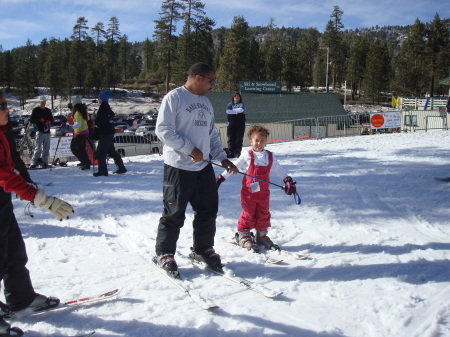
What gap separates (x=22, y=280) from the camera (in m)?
2.81

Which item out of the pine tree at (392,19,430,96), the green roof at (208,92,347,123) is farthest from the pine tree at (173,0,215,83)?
the pine tree at (392,19,430,96)

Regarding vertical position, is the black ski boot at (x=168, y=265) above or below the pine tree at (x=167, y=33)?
below

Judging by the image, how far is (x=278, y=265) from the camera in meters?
3.85

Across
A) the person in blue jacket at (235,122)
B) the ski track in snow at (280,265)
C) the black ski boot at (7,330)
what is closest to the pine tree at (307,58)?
the person in blue jacket at (235,122)

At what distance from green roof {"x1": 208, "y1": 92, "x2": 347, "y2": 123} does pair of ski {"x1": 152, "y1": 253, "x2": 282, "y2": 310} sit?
1196 inches

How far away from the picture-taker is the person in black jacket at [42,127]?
9.67m

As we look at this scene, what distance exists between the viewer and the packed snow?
275 cm

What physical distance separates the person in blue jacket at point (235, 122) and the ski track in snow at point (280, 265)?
322cm

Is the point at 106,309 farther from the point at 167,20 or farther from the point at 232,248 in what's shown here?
the point at 167,20

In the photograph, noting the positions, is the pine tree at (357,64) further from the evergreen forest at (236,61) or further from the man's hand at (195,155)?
the man's hand at (195,155)

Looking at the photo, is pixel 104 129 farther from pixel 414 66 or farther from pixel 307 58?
pixel 307 58

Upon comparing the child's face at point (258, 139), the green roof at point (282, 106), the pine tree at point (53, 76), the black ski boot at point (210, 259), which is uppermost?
the pine tree at point (53, 76)

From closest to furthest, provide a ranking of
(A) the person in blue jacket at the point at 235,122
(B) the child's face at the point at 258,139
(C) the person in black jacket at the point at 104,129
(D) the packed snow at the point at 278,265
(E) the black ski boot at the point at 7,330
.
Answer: (E) the black ski boot at the point at 7,330 < (D) the packed snow at the point at 278,265 < (B) the child's face at the point at 258,139 < (C) the person in black jacket at the point at 104,129 < (A) the person in blue jacket at the point at 235,122

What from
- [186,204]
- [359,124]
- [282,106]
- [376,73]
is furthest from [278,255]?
[376,73]
